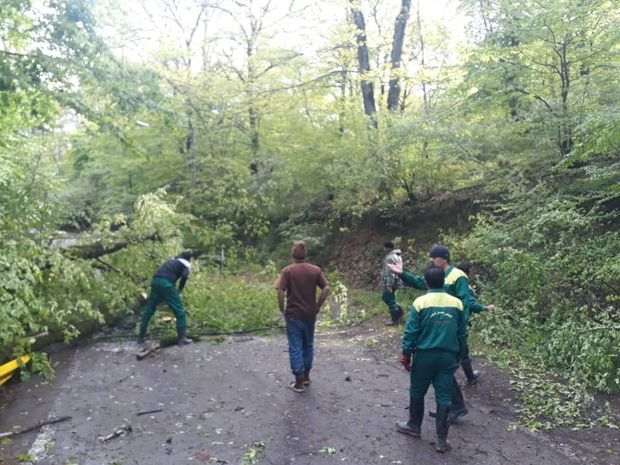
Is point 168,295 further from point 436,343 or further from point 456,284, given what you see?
point 436,343

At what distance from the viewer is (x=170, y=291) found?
9.42 meters

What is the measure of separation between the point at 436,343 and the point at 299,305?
238 cm

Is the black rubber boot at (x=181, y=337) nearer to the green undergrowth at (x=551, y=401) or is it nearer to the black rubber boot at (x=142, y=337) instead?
the black rubber boot at (x=142, y=337)

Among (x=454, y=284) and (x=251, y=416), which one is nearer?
(x=454, y=284)

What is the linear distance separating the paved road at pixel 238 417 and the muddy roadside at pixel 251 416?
0.01 m

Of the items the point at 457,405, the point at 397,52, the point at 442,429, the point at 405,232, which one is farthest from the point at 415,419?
the point at 397,52

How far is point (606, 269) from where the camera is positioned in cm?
698

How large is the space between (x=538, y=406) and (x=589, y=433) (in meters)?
0.74

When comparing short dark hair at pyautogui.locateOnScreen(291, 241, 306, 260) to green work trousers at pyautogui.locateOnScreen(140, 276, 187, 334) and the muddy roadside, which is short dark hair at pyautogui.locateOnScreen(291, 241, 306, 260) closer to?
the muddy roadside

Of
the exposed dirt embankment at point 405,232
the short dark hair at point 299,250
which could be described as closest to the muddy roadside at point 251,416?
the short dark hair at point 299,250

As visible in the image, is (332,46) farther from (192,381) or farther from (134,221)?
(192,381)

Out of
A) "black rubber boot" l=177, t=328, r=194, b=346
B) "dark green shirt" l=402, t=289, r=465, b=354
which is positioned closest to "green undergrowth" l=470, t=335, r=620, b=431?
"dark green shirt" l=402, t=289, r=465, b=354

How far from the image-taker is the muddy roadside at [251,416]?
16.1ft

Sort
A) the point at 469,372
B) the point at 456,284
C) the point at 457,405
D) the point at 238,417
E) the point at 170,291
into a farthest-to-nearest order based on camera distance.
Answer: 1. the point at 170,291
2. the point at 469,372
3. the point at 238,417
4. the point at 456,284
5. the point at 457,405
